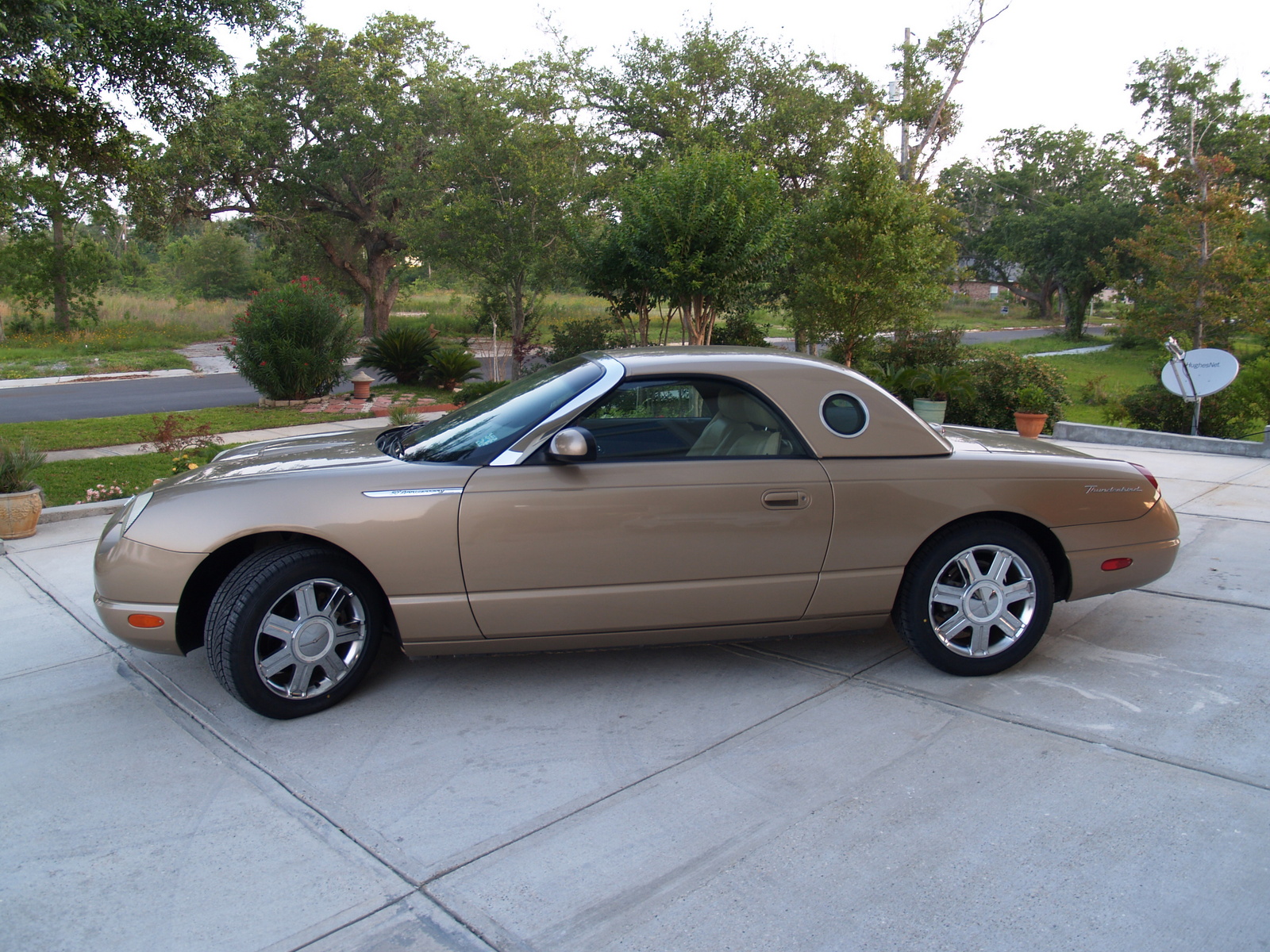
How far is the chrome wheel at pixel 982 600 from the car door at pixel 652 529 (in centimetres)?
64

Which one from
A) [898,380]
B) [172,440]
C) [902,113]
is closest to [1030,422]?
[898,380]

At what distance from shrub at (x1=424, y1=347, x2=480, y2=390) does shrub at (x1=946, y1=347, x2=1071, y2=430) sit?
32.9 feet

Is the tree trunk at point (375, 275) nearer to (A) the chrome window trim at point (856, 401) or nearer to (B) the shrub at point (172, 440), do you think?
(B) the shrub at point (172, 440)

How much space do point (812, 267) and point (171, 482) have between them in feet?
42.0

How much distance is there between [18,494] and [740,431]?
230 inches

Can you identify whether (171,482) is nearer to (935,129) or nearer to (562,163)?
(562,163)

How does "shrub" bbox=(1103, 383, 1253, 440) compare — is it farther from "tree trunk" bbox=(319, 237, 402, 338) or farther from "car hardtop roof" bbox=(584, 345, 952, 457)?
"tree trunk" bbox=(319, 237, 402, 338)

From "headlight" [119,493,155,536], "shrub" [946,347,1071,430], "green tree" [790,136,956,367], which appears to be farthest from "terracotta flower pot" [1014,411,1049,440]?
"headlight" [119,493,155,536]

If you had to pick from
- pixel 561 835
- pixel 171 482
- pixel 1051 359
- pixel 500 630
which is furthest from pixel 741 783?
pixel 1051 359

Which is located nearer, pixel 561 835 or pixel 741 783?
pixel 561 835

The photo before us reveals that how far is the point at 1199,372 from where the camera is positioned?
36.7 feet

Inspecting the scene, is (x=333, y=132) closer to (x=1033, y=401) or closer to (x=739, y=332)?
(x=739, y=332)

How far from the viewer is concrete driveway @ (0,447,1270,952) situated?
250cm

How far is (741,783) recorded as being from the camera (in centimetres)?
322
